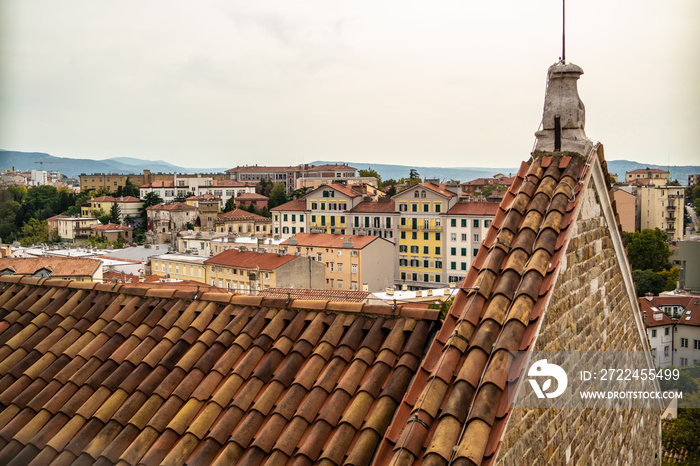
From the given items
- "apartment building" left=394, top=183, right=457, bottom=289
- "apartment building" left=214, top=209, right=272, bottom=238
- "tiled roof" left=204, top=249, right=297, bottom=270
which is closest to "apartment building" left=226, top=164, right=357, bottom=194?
"apartment building" left=214, top=209, right=272, bottom=238

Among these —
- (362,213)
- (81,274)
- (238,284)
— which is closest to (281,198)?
(362,213)

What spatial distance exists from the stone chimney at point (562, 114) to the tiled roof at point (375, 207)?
42399 millimetres

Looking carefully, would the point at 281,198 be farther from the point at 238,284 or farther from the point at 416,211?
the point at 238,284

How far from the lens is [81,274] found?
70.1 feet

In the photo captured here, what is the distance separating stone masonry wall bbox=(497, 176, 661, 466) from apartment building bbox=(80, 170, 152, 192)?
99233 mm

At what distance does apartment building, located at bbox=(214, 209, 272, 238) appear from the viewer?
57594 mm

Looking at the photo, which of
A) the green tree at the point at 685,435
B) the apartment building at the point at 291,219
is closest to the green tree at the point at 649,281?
the green tree at the point at 685,435

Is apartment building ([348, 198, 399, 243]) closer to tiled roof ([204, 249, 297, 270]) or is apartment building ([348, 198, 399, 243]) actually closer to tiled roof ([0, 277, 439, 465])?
tiled roof ([204, 249, 297, 270])

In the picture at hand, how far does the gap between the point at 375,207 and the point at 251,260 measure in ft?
51.7

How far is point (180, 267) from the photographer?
3775 centimetres

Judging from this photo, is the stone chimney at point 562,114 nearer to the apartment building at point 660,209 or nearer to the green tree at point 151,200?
the apartment building at point 660,209

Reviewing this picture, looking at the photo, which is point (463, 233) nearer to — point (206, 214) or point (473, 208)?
point (473, 208)

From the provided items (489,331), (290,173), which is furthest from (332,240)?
(290,173)

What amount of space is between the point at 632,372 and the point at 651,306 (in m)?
24.4
